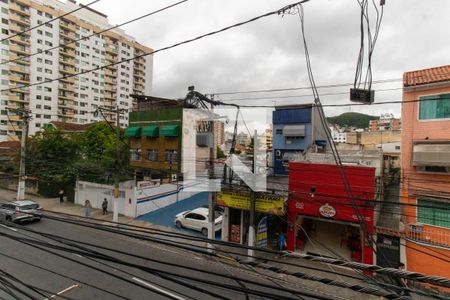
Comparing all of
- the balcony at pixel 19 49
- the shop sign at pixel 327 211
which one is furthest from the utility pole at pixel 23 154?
the balcony at pixel 19 49

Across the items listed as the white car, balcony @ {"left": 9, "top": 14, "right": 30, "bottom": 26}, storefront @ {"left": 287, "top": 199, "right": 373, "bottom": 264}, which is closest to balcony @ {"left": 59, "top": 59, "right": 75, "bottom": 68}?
balcony @ {"left": 9, "top": 14, "right": 30, "bottom": 26}

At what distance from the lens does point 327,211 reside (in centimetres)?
1190

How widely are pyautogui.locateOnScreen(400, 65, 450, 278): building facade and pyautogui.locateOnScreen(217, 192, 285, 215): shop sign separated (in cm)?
511

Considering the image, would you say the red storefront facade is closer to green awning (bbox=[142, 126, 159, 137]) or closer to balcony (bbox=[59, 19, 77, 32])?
green awning (bbox=[142, 126, 159, 137])

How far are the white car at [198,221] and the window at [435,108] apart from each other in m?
11.1

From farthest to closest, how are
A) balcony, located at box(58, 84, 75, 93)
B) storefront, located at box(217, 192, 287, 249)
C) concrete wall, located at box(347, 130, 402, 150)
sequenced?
balcony, located at box(58, 84, 75, 93) < concrete wall, located at box(347, 130, 402, 150) < storefront, located at box(217, 192, 287, 249)

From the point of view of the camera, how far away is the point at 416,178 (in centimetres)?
1120

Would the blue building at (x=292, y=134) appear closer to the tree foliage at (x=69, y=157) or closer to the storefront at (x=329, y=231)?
the storefront at (x=329, y=231)

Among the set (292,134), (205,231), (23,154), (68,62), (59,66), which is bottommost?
(205,231)

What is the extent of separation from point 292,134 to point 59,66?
56.1m

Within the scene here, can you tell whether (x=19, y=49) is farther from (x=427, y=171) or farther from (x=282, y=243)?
(x=427, y=171)

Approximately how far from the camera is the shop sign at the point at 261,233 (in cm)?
1288

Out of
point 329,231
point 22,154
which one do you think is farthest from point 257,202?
point 22,154

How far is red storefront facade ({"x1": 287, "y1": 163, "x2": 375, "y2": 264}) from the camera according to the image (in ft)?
37.1
